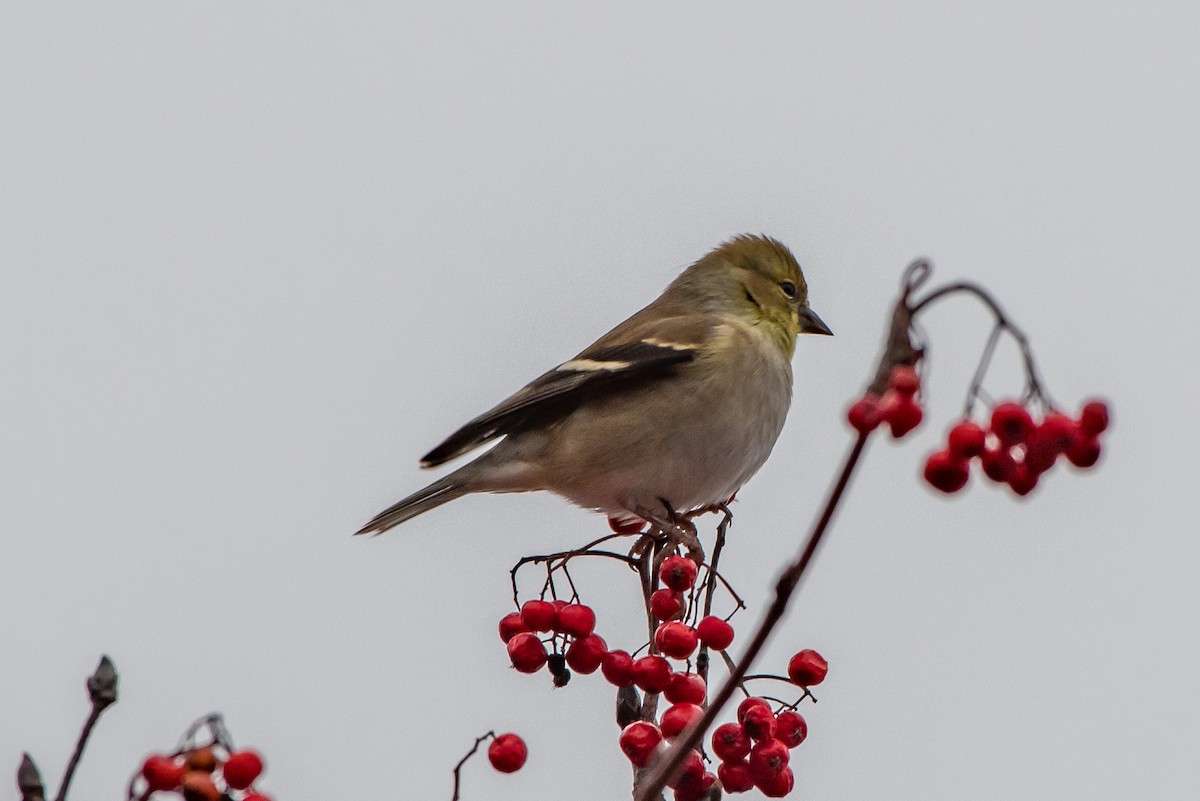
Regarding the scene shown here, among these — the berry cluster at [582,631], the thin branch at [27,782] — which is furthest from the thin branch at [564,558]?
the thin branch at [27,782]

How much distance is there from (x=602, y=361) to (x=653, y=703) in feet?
8.00

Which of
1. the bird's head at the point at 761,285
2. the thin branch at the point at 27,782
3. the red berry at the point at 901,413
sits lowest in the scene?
the thin branch at the point at 27,782

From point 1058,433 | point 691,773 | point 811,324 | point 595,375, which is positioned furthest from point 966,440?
point 811,324

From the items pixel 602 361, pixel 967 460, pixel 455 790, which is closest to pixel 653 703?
pixel 455 790

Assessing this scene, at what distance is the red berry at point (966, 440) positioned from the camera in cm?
244

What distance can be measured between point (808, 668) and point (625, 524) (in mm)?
2131

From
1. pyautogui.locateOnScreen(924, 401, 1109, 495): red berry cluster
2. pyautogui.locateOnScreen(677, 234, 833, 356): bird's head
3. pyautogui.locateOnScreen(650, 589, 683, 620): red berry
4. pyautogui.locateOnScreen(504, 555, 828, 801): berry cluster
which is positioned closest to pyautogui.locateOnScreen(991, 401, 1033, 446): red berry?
pyautogui.locateOnScreen(924, 401, 1109, 495): red berry cluster

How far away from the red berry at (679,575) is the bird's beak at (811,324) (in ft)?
8.74

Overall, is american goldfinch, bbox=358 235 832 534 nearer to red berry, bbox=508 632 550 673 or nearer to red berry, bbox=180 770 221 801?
red berry, bbox=508 632 550 673

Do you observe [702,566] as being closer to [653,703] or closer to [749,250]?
[653,703]

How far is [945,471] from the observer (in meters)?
2.41

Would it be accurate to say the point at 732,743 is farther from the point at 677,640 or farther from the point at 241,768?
the point at 241,768

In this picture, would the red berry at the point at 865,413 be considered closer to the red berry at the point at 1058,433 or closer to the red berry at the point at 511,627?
the red berry at the point at 1058,433

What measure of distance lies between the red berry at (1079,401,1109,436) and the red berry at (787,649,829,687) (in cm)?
131
